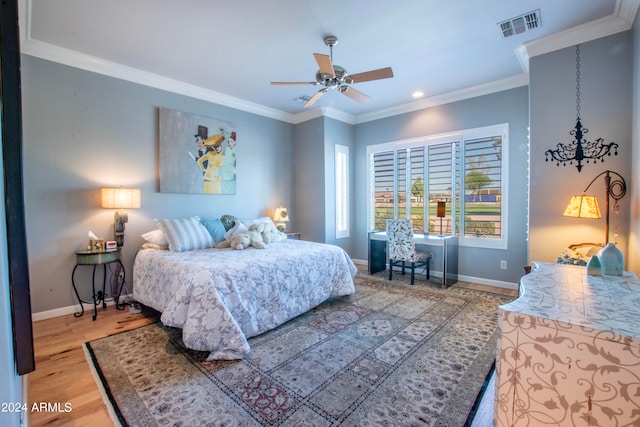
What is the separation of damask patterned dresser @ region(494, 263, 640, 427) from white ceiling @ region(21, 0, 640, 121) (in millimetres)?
2464

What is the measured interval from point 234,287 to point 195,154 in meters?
2.44

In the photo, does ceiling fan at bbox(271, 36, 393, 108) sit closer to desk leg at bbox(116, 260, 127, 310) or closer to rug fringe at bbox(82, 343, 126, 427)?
rug fringe at bbox(82, 343, 126, 427)

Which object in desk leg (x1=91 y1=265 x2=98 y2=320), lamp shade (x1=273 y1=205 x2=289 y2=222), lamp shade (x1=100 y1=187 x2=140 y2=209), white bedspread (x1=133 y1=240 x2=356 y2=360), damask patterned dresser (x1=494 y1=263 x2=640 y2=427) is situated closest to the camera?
damask patterned dresser (x1=494 y1=263 x2=640 y2=427)

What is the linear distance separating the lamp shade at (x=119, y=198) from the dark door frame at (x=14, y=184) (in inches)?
85.0

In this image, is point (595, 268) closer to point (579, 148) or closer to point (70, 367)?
point (579, 148)

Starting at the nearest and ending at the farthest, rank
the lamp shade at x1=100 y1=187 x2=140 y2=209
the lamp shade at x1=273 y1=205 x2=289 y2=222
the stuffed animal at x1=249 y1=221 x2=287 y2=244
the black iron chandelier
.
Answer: the black iron chandelier
the lamp shade at x1=100 y1=187 x2=140 y2=209
the stuffed animal at x1=249 y1=221 x2=287 y2=244
the lamp shade at x1=273 y1=205 x2=289 y2=222

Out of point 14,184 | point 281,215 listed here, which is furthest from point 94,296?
point 281,215

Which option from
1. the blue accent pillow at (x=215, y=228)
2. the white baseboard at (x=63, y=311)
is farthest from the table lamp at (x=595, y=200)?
the white baseboard at (x=63, y=311)

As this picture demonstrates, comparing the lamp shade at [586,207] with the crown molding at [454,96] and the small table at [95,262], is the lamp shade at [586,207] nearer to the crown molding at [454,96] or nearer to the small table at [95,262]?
the crown molding at [454,96]

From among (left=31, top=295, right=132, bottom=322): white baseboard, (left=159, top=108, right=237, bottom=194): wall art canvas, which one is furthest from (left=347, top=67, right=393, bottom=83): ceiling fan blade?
(left=31, top=295, right=132, bottom=322): white baseboard

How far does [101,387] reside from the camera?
1.89 meters

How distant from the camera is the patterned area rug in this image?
1644 mm

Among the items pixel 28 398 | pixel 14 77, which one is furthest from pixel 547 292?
pixel 28 398

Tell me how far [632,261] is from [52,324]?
5.31 metres
